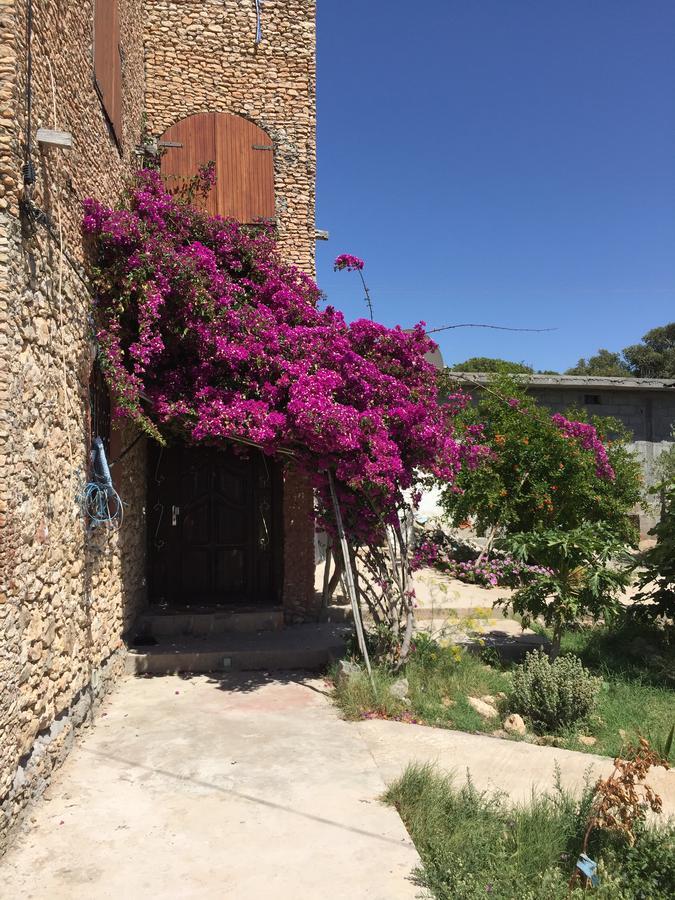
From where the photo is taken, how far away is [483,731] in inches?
220

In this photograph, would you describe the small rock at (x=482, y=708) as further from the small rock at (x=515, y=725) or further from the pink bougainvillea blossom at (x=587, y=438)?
the pink bougainvillea blossom at (x=587, y=438)

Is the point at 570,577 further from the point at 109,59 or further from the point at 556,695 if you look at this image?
the point at 109,59

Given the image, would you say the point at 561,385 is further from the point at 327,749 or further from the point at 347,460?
the point at 327,749

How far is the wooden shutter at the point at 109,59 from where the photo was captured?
5.97 meters

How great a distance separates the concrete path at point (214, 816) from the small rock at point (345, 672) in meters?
0.50

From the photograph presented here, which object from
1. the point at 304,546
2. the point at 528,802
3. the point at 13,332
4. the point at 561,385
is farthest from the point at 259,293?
the point at 561,385

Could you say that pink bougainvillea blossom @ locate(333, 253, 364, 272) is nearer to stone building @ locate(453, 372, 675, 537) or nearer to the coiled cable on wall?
the coiled cable on wall

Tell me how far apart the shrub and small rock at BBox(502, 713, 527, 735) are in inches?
6.2

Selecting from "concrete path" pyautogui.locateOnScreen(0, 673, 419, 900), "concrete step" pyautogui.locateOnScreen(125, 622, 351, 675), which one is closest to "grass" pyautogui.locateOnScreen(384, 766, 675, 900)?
"concrete path" pyautogui.locateOnScreen(0, 673, 419, 900)

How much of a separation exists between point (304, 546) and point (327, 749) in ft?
12.0

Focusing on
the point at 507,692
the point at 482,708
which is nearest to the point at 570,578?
the point at 507,692

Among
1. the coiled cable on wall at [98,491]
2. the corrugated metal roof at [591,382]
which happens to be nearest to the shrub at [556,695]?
the coiled cable on wall at [98,491]

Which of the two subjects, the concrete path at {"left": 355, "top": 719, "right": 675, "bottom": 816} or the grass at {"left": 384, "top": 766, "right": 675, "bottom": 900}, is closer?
the grass at {"left": 384, "top": 766, "right": 675, "bottom": 900}

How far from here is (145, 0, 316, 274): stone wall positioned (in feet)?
29.5
